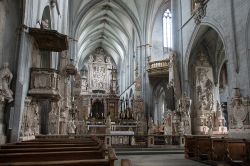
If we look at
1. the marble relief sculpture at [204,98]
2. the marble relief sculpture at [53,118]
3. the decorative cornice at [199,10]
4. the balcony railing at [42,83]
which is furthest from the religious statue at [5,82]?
the marble relief sculpture at [204,98]

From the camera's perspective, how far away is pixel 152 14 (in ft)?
78.4

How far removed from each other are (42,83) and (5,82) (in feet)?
6.79

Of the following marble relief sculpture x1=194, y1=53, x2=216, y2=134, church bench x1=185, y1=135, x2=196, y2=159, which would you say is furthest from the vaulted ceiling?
church bench x1=185, y1=135, x2=196, y2=159

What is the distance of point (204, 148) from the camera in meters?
8.94

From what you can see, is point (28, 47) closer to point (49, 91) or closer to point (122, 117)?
point (49, 91)

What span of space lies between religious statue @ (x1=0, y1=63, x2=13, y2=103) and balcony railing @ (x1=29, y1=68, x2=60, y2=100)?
160 cm

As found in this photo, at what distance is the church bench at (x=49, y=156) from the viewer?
156 inches

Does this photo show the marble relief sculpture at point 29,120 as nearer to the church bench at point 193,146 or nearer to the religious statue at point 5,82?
A: the religious statue at point 5,82

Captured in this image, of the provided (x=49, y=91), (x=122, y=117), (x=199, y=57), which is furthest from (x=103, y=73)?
(x=49, y=91)

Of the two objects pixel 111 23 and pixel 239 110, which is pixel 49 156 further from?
pixel 111 23

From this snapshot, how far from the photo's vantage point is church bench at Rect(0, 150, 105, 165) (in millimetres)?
3965

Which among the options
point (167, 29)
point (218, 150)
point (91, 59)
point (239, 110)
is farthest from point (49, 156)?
point (91, 59)

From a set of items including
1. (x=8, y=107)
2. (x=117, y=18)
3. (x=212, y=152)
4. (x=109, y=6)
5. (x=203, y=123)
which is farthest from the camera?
(x=117, y=18)

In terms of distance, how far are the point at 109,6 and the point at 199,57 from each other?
14.5m
